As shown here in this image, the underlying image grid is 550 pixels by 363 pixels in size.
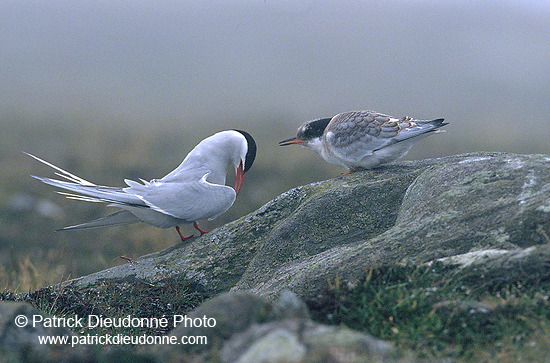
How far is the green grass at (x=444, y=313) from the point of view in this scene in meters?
2.76

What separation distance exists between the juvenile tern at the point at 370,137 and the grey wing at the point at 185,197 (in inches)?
58.7

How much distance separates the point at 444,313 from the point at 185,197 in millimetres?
3510

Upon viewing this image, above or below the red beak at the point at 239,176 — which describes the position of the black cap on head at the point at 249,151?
above

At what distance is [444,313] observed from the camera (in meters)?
3.00

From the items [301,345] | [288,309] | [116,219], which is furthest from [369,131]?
[301,345]

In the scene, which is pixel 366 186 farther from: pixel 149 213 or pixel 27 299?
pixel 27 299

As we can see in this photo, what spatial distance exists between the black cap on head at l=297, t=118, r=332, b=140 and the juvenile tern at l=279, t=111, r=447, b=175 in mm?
391

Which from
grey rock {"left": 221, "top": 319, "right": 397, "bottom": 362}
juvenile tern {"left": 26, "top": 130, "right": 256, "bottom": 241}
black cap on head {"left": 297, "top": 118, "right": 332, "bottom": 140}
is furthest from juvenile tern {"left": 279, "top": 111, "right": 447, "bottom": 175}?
grey rock {"left": 221, "top": 319, "right": 397, "bottom": 362}

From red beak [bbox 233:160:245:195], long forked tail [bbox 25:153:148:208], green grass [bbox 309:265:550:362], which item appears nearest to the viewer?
green grass [bbox 309:265:550:362]

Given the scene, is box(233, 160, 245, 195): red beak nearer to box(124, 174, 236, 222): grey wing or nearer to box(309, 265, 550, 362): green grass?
box(124, 174, 236, 222): grey wing

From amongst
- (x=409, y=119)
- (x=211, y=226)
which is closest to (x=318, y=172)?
(x=211, y=226)

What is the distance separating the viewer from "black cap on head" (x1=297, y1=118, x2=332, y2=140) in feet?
24.7

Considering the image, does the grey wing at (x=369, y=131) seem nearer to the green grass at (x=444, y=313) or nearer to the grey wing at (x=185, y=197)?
the grey wing at (x=185, y=197)

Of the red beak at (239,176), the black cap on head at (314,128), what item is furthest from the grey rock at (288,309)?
the black cap on head at (314,128)
